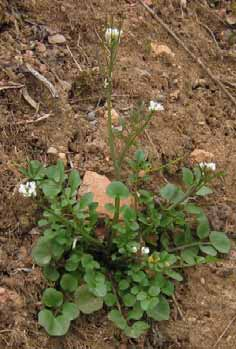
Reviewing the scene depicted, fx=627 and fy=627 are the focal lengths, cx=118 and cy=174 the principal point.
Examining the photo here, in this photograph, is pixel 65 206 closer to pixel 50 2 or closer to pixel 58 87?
pixel 58 87

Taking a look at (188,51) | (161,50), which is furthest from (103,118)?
(188,51)

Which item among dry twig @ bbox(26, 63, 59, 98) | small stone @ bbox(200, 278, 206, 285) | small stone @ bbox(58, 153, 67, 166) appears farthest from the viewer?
dry twig @ bbox(26, 63, 59, 98)

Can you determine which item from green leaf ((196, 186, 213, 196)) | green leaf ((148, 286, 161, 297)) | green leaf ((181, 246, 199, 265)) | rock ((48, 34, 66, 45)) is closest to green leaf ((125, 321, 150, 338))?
green leaf ((148, 286, 161, 297))

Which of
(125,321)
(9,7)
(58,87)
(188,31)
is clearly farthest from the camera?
(188,31)

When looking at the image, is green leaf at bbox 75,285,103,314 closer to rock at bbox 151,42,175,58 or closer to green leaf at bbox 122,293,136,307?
green leaf at bbox 122,293,136,307

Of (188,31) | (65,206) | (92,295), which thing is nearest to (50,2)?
(188,31)

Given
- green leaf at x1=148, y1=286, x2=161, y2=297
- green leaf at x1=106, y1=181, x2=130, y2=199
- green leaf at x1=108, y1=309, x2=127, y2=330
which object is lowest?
green leaf at x1=108, y1=309, x2=127, y2=330

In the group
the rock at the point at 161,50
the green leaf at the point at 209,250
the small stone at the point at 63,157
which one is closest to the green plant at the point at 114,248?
the green leaf at the point at 209,250
